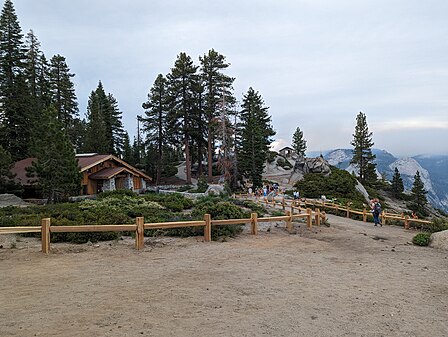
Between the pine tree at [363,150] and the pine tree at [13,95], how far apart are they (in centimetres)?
4695

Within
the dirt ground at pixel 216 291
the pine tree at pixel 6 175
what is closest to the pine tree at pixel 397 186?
the dirt ground at pixel 216 291

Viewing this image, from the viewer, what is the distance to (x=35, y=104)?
1470 inches

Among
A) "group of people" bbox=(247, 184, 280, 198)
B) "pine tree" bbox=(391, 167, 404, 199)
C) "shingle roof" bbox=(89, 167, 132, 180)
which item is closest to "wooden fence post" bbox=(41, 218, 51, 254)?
"shingle roof" bbox=(89, 167, 132, 180)

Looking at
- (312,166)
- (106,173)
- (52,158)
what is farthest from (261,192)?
(52,158)

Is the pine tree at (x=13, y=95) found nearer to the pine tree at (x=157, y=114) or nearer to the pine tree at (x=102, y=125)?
the pine tree at (x=102, y=125)

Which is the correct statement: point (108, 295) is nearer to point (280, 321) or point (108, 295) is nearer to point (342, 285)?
point (280, 321)

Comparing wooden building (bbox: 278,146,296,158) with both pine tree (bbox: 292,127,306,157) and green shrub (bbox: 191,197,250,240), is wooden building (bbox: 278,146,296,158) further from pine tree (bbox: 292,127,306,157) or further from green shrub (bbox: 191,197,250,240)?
green shrub (bbox: 191,197,250,240)

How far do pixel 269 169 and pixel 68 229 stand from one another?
50176 mm

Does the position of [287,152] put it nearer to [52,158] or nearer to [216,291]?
[52,158]

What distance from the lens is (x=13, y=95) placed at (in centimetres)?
3534

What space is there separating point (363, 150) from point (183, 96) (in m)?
31.4

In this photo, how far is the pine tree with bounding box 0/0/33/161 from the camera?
3459 cm

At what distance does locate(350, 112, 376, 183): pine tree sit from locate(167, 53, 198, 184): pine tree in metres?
28.5

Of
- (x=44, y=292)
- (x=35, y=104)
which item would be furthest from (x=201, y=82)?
(x=44, y=292)
